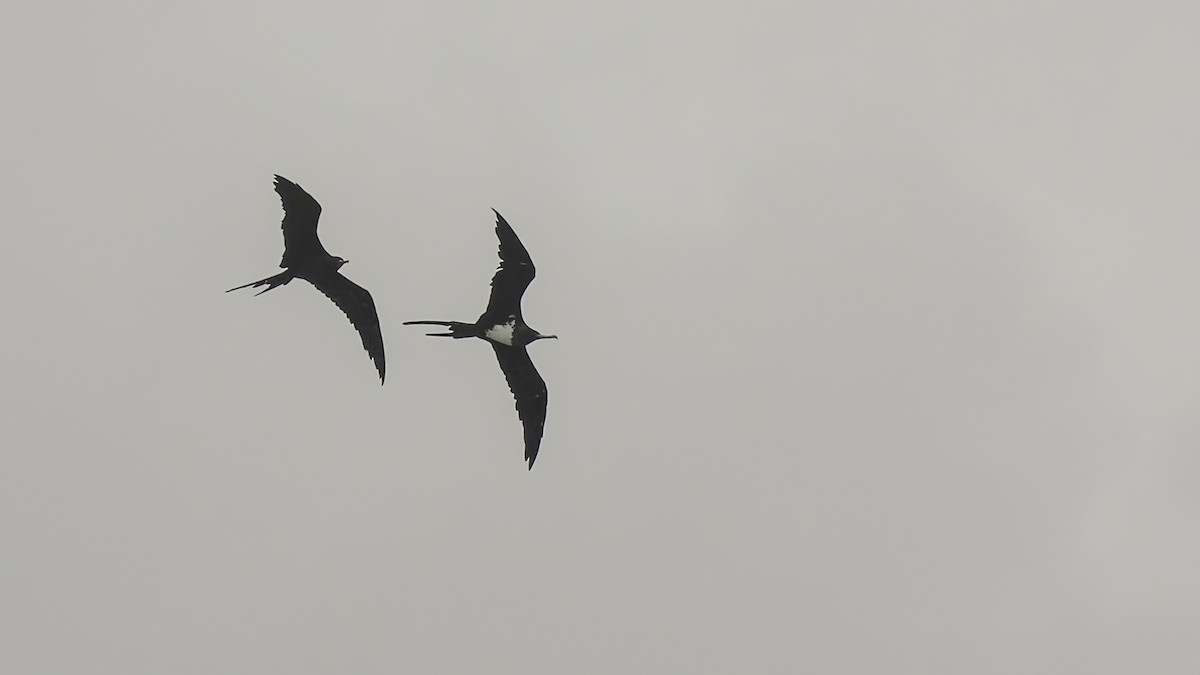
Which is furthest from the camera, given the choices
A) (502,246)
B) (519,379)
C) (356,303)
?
(356,303)

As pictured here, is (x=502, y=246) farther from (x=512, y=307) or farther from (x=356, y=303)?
(x=356, y=303)

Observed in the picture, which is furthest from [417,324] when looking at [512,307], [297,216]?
[297,216]

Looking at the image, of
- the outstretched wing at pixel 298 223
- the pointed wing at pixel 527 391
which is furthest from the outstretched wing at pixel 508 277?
the outstretched wing at pixel 298 223

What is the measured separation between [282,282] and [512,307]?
7.75 m

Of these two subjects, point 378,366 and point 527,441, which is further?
point 378,366

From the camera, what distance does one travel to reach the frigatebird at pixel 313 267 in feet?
143

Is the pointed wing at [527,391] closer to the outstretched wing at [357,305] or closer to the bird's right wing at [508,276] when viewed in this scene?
the bird's right wing at [508,276]

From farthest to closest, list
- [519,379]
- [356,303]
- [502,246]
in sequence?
1. [356,303]
2. [519,379]
3. [502,246]

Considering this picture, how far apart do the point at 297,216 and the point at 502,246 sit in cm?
741

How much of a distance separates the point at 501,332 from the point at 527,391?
2141 millimetres

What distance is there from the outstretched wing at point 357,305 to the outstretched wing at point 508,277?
6.98 meters

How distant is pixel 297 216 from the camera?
43688 mm

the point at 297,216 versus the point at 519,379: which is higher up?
the point at 297,216

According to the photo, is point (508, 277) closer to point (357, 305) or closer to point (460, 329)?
point (460, 329)
